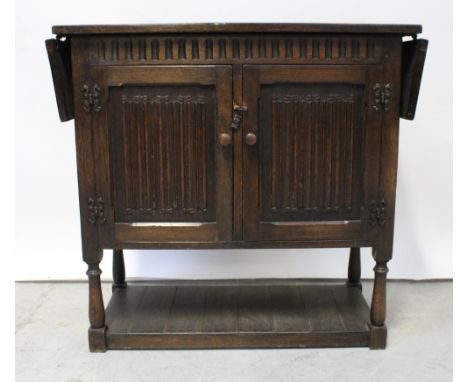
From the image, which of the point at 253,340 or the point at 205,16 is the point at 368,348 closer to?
the point at 253,340

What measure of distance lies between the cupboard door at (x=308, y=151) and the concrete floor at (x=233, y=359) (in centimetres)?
45

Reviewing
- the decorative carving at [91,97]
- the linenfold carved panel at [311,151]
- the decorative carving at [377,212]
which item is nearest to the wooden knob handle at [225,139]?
the linenfold carved panel at [311,151]

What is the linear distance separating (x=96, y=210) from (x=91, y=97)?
0.40 m

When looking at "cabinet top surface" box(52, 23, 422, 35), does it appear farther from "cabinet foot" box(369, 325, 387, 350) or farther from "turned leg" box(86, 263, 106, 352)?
"cabinet foot" box(369, 325, 387, 350)

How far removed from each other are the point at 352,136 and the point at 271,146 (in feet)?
0.94

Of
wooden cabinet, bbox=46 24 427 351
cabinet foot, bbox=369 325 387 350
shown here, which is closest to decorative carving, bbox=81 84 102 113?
wooden cabinet, bbox=46 24 427 351

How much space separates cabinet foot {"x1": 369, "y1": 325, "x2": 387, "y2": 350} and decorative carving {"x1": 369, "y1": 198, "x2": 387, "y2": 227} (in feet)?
1.34

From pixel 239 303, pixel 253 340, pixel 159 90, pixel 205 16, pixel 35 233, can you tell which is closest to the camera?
pixel 159 90

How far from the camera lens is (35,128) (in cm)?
312

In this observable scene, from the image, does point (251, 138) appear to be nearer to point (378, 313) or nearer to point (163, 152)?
point (163, 152)

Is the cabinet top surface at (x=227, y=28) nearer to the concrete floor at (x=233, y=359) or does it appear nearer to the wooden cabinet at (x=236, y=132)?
the wooden cabinet at (x=236, y=132)

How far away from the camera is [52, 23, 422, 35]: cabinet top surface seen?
87.6 inches

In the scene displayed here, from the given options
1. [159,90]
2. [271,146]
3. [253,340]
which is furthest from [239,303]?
[159,90]

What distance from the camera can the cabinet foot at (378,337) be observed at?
99.5 inches
